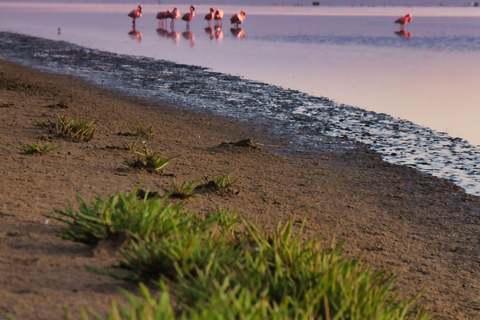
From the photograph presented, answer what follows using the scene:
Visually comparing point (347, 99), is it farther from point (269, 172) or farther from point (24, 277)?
point (24, 277)

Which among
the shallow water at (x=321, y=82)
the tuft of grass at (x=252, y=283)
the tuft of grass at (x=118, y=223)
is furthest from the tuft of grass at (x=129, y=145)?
the tuft of grass at (x=252, y=283)

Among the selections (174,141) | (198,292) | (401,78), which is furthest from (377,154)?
(401,78)

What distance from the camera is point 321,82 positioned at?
1673 cm

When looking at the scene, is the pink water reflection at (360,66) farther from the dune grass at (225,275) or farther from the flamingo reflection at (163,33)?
the dune grass at (225,275)

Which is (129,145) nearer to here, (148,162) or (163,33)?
(148,162)

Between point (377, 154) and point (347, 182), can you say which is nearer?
point (347, 182)

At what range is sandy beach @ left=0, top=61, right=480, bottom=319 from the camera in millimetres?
3551

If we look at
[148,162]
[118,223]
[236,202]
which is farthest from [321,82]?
[118,223]

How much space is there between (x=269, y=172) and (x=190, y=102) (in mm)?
5664

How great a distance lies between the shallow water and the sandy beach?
994mm

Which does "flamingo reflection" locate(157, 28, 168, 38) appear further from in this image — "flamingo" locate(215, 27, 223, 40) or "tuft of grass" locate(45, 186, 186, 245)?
"tuft of grass" locate(45, 186, 186, 245)

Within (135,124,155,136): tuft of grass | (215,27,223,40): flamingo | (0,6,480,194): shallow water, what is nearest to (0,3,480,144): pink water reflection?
(0,6,480,194): shallow water

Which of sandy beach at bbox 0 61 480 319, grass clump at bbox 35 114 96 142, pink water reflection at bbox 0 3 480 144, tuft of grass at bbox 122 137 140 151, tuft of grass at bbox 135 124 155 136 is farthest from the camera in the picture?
pink water reflection at bbox 0 3 480 144

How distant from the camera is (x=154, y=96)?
1339cm
